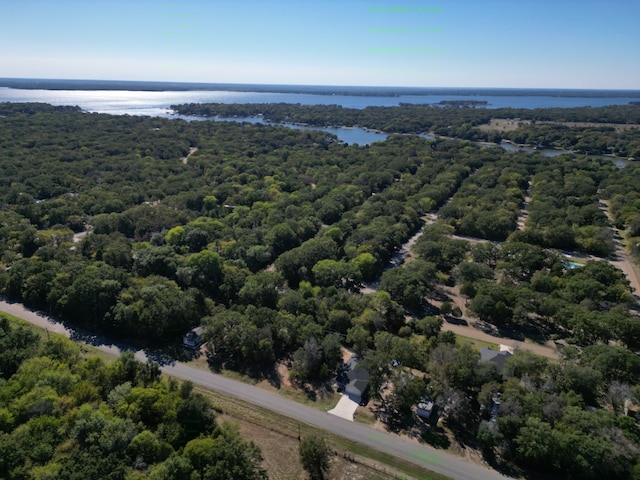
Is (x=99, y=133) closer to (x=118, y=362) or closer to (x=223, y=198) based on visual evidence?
(x=223, y=198)

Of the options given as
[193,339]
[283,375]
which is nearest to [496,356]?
[283,375]

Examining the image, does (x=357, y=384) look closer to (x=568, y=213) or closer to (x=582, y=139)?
(x=568, y=213)

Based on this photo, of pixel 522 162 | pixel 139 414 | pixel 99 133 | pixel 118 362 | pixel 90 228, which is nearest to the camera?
pixel 139 414

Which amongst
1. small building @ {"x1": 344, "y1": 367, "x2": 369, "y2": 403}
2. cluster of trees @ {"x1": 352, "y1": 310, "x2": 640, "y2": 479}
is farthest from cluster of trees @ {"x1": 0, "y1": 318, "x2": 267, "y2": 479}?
cluster of trees @ {"x1": 352, "y1": 310, "x2": 640, "y2": 479}

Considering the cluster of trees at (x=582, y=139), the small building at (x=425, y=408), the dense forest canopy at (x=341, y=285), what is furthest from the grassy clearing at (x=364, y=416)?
the cluster of trees at (x=582, y=139)

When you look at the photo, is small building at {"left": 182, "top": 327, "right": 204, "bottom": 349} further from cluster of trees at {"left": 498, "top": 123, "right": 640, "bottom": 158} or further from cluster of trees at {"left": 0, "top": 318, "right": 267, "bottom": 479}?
cluster of trees at {"left": 498, "top": 123, "right": 640, "bottom": 158}

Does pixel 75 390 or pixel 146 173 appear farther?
pixel 146 173

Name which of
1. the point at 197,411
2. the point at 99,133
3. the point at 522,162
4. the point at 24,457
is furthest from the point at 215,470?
the point at 99,133
